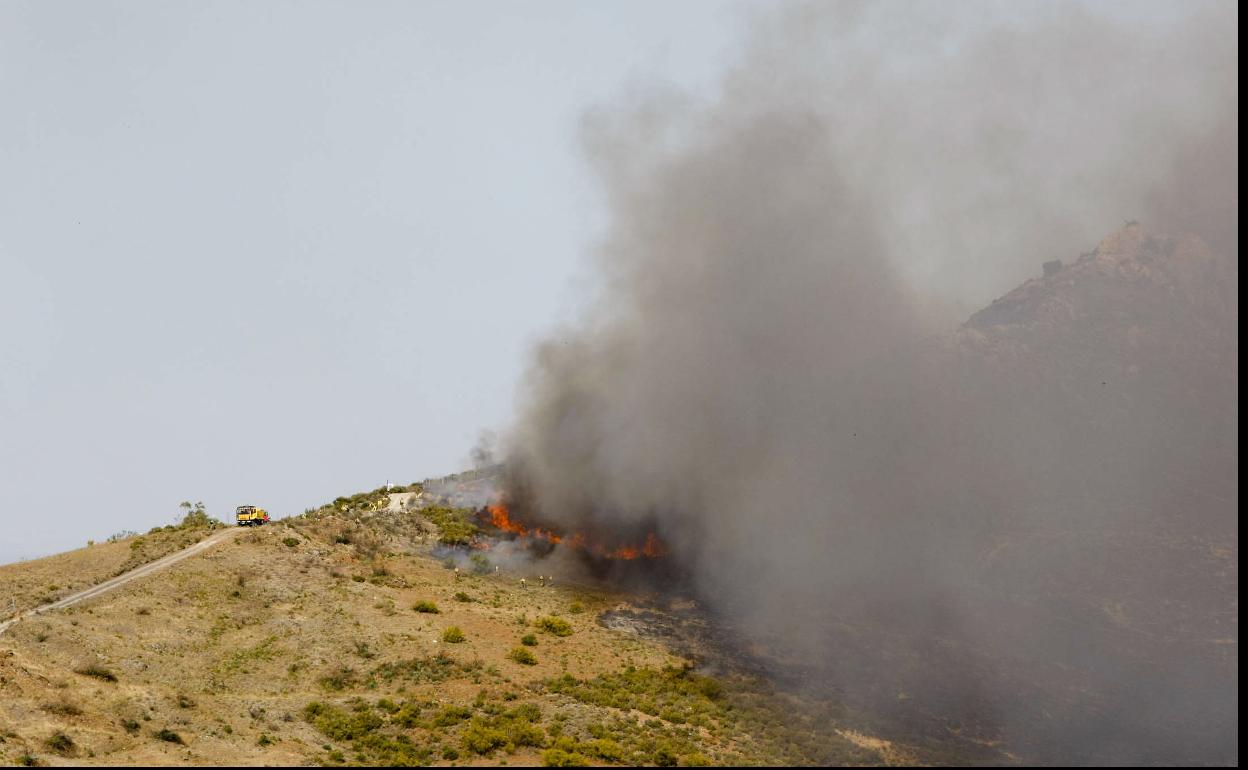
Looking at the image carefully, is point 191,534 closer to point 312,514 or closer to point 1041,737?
point 312,514

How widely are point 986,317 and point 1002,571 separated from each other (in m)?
46.0

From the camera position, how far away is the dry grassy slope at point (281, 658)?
37.9 m

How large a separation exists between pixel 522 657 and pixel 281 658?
576 inches

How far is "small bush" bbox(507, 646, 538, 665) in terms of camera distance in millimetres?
52031

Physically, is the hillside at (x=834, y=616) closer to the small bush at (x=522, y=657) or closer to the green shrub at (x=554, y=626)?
the small bush at (x=522, y=657)

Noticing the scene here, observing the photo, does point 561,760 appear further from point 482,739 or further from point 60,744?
point 60,744

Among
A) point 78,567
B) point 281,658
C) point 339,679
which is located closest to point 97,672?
point 281,658

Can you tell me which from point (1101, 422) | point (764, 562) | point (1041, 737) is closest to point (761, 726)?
Answer: point (1041, 737)

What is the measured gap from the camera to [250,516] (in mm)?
78312

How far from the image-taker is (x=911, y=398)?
8875 centimetres

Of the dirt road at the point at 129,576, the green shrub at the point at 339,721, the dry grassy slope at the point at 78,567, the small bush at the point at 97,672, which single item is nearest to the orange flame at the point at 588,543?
the dirt road at the point at 129,576

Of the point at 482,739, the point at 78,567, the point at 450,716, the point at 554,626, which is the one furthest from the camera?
the point at 78,567

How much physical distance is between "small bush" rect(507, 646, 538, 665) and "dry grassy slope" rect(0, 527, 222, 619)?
30.7 meters

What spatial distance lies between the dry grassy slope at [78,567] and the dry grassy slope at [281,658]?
10.6 ft
